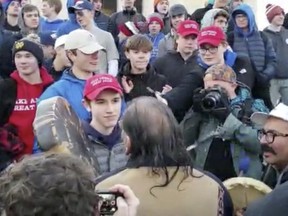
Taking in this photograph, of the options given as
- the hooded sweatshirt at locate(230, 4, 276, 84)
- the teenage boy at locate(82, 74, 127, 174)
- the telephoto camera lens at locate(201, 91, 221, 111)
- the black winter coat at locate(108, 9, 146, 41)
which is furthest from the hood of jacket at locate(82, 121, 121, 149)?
the black winter coat at locate(108, 9, 146, 41)

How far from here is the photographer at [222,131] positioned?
4.45 metres

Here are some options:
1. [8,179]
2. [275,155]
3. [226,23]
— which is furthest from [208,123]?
[226,23]

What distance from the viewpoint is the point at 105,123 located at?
4012 millimetres

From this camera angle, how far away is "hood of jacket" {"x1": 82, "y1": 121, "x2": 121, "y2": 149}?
394 cm

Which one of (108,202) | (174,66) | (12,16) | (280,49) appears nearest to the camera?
(108,202)

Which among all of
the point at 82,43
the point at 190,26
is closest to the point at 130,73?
the point at 82,43

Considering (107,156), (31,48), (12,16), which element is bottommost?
(107,156)

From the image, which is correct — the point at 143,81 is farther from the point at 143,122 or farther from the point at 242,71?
the point at 143,122

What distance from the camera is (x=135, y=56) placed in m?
5.96

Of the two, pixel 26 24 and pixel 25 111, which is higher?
pixel 26 24

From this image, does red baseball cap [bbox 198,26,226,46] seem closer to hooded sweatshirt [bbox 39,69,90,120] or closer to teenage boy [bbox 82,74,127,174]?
hooded sweatshirt [bbox 39,69,90,120]

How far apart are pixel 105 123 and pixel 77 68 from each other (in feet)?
3.67

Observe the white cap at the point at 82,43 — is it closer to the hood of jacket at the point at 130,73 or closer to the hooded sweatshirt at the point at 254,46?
the hood of jacket at the point at 130,73

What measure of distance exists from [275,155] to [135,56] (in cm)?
243
